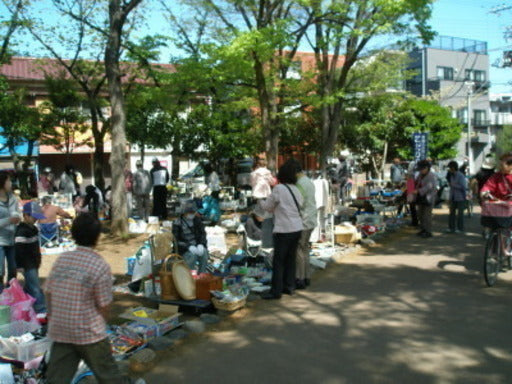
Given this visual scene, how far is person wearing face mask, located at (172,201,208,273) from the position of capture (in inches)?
278

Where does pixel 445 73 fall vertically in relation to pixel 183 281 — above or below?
above

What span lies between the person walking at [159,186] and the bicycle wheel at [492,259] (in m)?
9.42

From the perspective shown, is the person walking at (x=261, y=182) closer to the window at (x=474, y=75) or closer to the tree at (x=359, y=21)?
the tree at (x=359, y=21)

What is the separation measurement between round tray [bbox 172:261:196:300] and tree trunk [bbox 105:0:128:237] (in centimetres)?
589

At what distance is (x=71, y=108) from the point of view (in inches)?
847

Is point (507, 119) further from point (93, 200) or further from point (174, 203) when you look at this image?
point (93, 200)

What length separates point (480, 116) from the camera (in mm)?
47938

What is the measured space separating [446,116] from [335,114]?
9424 millimetres

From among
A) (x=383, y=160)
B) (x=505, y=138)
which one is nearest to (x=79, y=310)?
(x=383, y=160)

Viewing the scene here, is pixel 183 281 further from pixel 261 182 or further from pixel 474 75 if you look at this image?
pixel 474 75

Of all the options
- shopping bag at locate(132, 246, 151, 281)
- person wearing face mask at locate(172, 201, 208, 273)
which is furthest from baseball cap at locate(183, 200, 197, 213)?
shopping bag at locate(132, 246, 151, 281)

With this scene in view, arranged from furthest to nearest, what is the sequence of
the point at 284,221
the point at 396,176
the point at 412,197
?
the point at 396,176, the point at 412,197, the point at 284,221

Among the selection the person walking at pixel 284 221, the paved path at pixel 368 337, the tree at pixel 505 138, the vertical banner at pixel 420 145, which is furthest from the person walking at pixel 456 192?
the tree at pixel 505 138

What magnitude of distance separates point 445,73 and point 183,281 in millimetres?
42318
